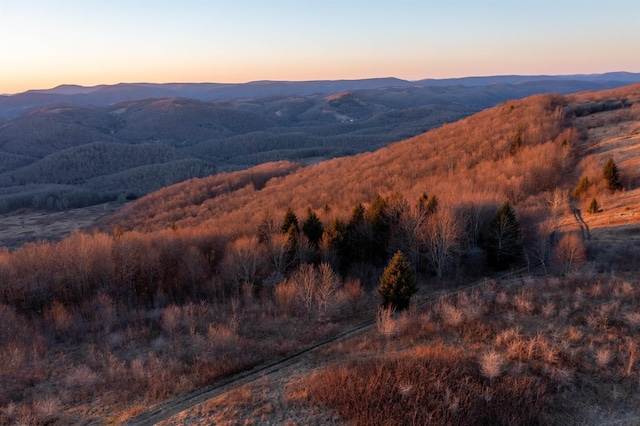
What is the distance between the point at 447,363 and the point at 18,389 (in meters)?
19.1

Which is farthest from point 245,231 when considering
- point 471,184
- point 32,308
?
point 471,184

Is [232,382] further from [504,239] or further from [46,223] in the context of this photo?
[46,223]


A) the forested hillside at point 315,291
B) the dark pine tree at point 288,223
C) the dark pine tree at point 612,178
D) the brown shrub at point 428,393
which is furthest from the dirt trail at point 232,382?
the dark pine tree at point 612,178

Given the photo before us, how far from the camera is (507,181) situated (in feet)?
161

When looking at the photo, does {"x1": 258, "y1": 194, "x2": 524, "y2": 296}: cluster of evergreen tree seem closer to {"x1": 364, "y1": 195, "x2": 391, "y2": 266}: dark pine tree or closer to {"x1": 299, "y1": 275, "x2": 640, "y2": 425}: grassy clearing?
{"x1": 364, "y1": 195, "x2": 391, "y2": 266}: dark pine tree

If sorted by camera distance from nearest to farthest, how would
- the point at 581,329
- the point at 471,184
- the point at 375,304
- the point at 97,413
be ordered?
the point at 97,413 → the point at 581,329 → the point at 375,304 → the point at 471,184

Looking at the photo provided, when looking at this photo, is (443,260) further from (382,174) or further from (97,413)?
(382,174)

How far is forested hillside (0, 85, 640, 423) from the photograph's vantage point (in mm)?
16641

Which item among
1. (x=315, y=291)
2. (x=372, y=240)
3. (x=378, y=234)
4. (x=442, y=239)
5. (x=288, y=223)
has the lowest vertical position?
(x=315, y=291)

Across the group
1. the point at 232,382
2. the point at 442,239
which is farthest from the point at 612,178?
the point at 232,382

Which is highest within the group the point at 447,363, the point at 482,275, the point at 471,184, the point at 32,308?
the point at 471,184

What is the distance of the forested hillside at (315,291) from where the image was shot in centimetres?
1664

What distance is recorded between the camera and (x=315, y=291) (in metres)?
27.8

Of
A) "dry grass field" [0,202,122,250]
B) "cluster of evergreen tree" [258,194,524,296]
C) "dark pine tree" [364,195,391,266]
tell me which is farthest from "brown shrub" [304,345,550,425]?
"dry grass field" [0,202,122,250]
